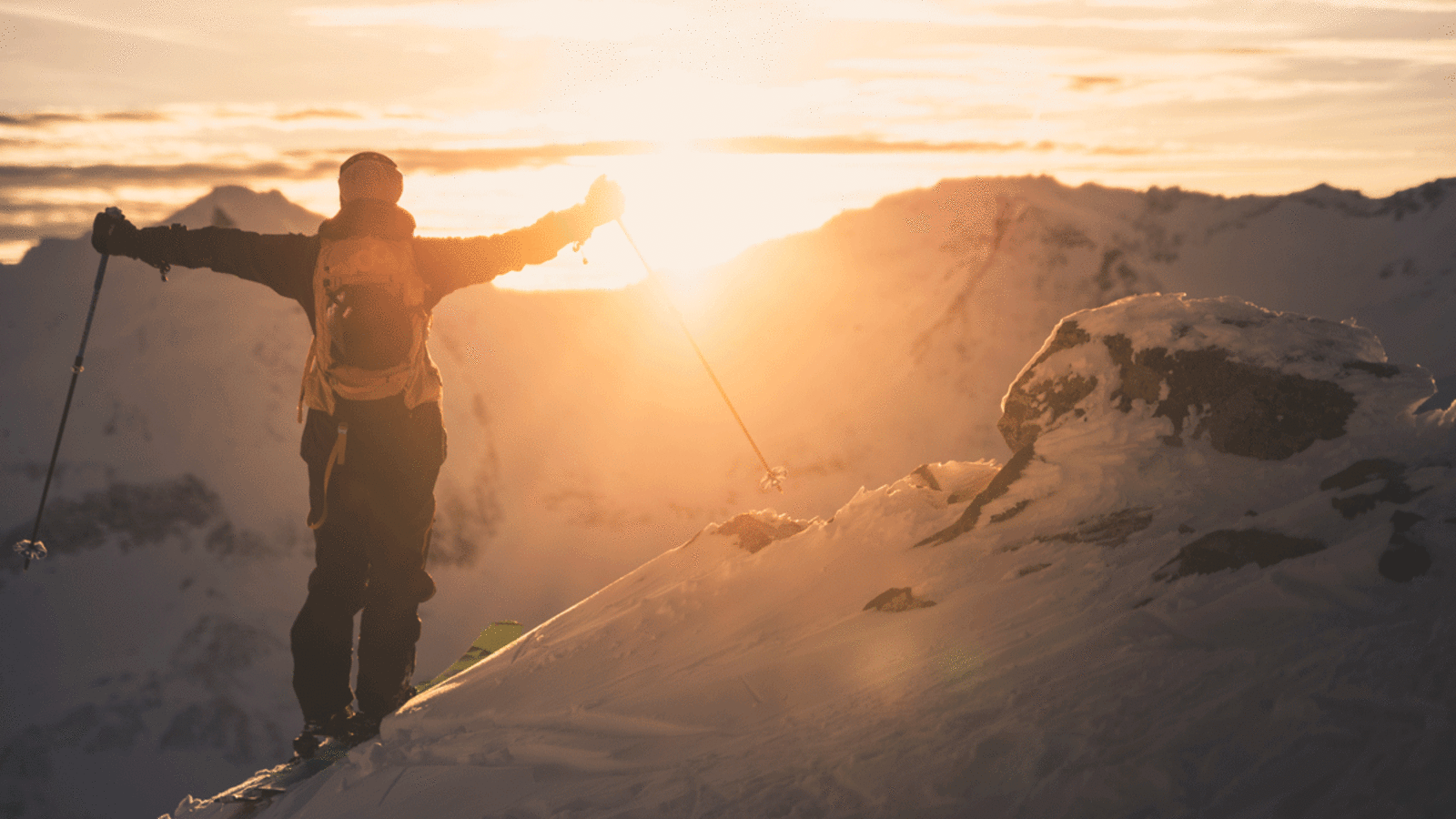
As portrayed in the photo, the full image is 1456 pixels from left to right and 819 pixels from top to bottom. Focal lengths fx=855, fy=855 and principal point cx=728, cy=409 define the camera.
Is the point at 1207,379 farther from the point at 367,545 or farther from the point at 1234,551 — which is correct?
the point at 367,545

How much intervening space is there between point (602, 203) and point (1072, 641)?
3997 millimetres

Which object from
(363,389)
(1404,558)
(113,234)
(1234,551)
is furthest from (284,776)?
(1404,558)

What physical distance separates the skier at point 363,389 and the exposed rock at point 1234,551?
424cm

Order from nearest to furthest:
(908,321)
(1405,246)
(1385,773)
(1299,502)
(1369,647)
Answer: (1385,773), (1369,647), (1299,502), (908,321), (1405,246)

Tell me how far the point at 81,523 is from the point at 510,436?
33316mm

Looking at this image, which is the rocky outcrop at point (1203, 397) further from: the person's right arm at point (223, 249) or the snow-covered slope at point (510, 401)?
the snow-covered slope at point (510, 401)

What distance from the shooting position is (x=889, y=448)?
5869 centimetres

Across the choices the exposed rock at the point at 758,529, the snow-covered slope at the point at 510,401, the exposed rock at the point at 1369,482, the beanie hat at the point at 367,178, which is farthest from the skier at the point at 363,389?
the snow-covered slope at the point at 510,401

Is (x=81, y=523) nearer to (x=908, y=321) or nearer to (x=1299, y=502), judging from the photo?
(x=908, y=321)

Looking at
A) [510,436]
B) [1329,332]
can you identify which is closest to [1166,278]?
[510,436]

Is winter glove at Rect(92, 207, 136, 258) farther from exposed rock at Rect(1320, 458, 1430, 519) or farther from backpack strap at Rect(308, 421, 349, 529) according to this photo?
exposed rock at Rect(1320, 458, 1430, 519)

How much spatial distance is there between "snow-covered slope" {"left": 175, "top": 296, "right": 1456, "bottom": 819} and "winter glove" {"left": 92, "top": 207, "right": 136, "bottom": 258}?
353 centimetres

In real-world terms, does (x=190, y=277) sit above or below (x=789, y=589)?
above

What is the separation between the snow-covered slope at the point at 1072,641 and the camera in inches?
126
